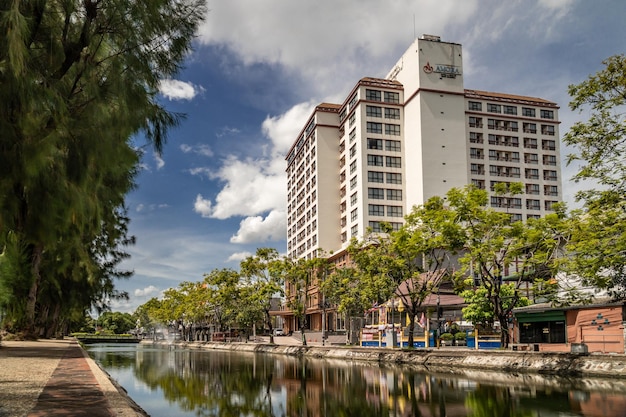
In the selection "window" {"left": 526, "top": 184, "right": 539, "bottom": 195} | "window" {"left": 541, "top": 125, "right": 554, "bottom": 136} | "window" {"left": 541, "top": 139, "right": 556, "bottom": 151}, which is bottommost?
"window" {"left": 526, "top": 184, "right": 539, "bottom": 195}

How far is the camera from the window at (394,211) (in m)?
80.1

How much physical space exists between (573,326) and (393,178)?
51158 mm

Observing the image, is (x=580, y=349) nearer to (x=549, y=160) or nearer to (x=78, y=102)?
(x=78, y=102)

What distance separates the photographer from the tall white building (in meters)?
79.9

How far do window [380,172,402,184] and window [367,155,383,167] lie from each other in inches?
78.4

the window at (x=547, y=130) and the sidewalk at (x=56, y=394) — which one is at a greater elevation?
the window at (x=547, y=130)

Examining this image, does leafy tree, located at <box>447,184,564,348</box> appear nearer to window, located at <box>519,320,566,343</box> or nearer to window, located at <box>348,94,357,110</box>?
window, located at <box>519,320,566,343</box>

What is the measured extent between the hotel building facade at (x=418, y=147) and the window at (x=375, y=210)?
0.14 m

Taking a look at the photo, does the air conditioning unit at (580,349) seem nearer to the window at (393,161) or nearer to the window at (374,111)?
the window at (393,161)

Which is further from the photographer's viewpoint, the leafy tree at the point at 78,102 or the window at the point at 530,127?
the window at the point at 530,127

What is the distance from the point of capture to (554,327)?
33.8m

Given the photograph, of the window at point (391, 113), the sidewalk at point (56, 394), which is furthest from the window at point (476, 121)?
the sidewalk at point (56, 394)

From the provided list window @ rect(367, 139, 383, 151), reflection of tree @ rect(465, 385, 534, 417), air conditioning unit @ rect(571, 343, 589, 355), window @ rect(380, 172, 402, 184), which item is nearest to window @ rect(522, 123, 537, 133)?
window @ rect(380, 172, 402, 184)

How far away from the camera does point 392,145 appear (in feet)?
271
